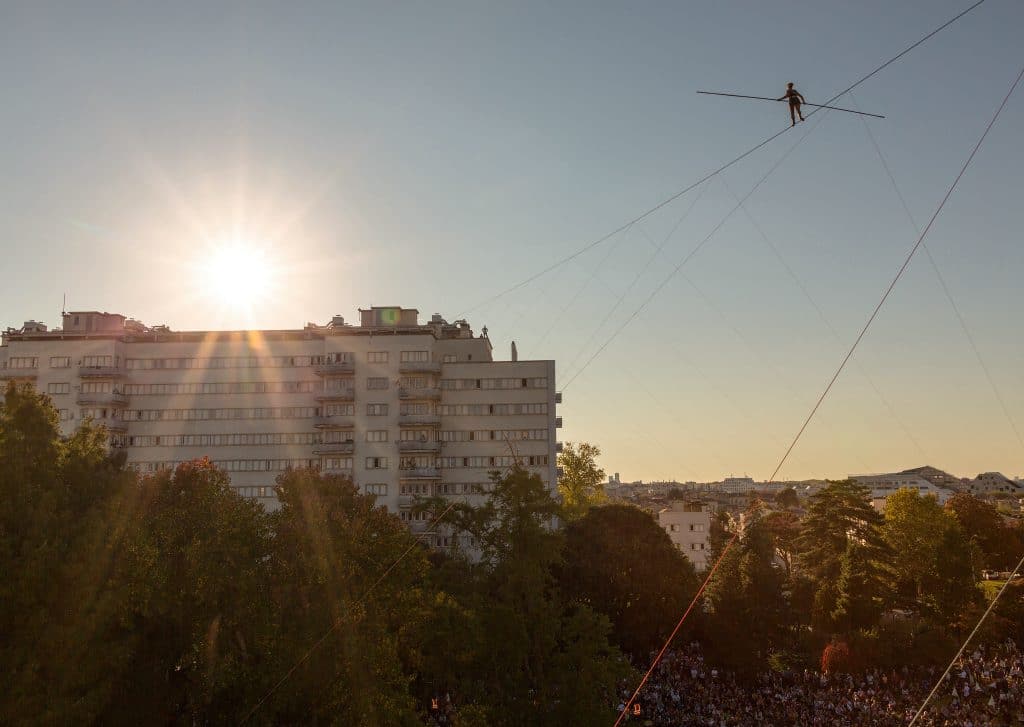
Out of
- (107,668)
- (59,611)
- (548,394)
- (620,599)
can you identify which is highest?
(548,394)

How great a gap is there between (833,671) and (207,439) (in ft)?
217

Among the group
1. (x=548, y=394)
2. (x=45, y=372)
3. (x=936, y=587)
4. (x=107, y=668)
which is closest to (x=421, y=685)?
(x=107, y=668)

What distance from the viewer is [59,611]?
23.3 meters

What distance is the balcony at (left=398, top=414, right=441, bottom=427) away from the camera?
3206 inches

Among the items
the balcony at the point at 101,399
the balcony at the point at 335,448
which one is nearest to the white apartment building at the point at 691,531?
the balcony at the point at 335,448

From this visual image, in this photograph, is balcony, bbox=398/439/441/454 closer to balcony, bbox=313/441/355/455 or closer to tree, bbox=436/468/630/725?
balcony, bbox=313/441/355/455

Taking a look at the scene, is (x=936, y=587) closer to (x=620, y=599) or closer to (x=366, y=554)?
(x=620, y=599)

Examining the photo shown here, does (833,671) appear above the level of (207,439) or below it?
below

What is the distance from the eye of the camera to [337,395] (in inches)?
3273

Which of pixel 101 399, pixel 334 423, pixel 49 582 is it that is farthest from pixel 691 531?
pixel 49 582

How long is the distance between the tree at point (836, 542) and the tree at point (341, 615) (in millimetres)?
41060

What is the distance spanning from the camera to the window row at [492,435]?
267 ft

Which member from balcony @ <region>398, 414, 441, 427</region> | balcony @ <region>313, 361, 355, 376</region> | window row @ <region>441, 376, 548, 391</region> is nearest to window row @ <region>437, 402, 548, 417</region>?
balcony @ <region>398, 414, 441, 427</region>

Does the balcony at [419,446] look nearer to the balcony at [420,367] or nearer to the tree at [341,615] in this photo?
the balcony at [420,367]
